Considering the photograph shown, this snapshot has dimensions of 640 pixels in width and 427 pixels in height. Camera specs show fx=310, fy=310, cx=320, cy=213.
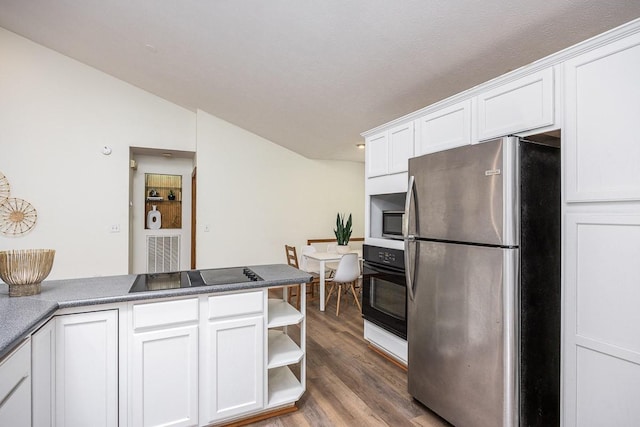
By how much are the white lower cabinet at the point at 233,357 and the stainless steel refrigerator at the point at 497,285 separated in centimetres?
107

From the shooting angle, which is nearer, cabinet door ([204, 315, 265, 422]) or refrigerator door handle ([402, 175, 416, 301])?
cabinet door ([204, 315, 265, 422])

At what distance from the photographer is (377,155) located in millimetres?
2855

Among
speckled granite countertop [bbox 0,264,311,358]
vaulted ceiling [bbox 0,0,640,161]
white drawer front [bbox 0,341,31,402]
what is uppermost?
vaulted ceiling [bbox 0,0,640,161]

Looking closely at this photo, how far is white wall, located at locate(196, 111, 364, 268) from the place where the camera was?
4.78 metres

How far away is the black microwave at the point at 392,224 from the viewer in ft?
8.62

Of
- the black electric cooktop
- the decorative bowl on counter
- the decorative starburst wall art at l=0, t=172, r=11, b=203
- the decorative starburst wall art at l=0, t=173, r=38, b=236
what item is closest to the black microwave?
the black electric cooktop

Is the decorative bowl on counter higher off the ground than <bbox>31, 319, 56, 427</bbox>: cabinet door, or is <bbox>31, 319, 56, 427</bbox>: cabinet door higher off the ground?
the decorative bowl on counter

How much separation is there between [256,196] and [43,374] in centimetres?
393

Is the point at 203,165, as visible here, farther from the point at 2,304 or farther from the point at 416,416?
the point at 416,416

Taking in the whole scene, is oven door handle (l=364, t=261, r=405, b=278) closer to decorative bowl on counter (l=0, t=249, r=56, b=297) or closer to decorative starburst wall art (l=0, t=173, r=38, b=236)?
decorative bowl on counter (l=0, t=249, r=56, b=297)

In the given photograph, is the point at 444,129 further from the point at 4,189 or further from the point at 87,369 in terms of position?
the point at 4,189

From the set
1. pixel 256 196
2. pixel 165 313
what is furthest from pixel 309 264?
pixel 165 313

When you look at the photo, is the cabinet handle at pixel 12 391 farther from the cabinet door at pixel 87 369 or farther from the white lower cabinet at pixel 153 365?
the cabinet door at pixel 87 369

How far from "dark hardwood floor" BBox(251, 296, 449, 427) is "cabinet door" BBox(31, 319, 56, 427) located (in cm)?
103
